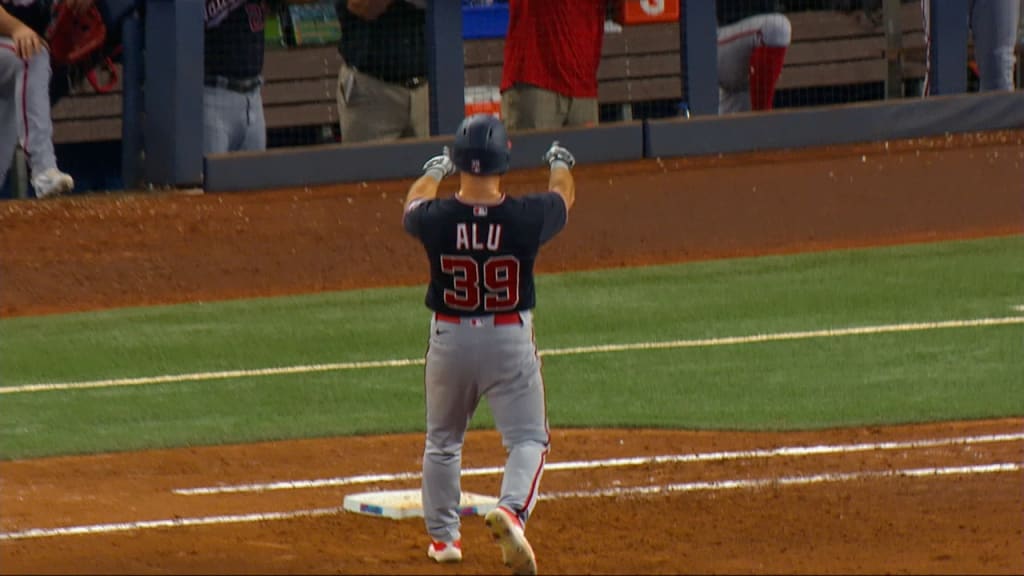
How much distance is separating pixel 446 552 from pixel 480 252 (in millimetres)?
978

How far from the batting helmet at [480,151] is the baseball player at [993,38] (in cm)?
905

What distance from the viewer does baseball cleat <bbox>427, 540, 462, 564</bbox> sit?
18.7 ft

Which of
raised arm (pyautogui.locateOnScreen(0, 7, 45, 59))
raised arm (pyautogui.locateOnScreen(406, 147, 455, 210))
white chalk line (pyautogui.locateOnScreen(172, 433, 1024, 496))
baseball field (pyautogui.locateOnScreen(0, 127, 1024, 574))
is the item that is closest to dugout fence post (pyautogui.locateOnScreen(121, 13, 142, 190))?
baseball field (pyautogui.locateOnScreen(0, 127, 1024, 574))

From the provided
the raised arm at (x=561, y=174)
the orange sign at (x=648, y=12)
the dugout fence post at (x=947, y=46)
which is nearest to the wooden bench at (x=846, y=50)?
the dugout fence post at (x=947, y=46)

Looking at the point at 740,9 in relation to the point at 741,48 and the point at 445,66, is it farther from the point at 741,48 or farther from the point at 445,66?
the point at 445,66

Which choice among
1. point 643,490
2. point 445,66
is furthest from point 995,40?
point 643,490

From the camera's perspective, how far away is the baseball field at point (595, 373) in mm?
6152

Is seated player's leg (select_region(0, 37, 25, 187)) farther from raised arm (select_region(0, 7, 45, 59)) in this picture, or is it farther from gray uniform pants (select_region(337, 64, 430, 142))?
gray uniform pants (select_region(337, 64, 430, 142))

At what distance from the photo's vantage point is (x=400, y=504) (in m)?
6.55

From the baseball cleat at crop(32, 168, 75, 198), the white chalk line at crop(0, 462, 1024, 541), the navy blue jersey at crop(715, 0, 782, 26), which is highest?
the navy blue jersey at crop(715, 0, 782, 26)

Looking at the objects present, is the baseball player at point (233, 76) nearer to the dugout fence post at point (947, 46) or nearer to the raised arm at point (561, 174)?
the dugout fence post at point (947, 46)

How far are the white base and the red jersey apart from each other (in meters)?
5.89

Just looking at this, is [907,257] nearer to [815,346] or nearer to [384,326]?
[815,346]

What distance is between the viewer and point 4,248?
12102mm
